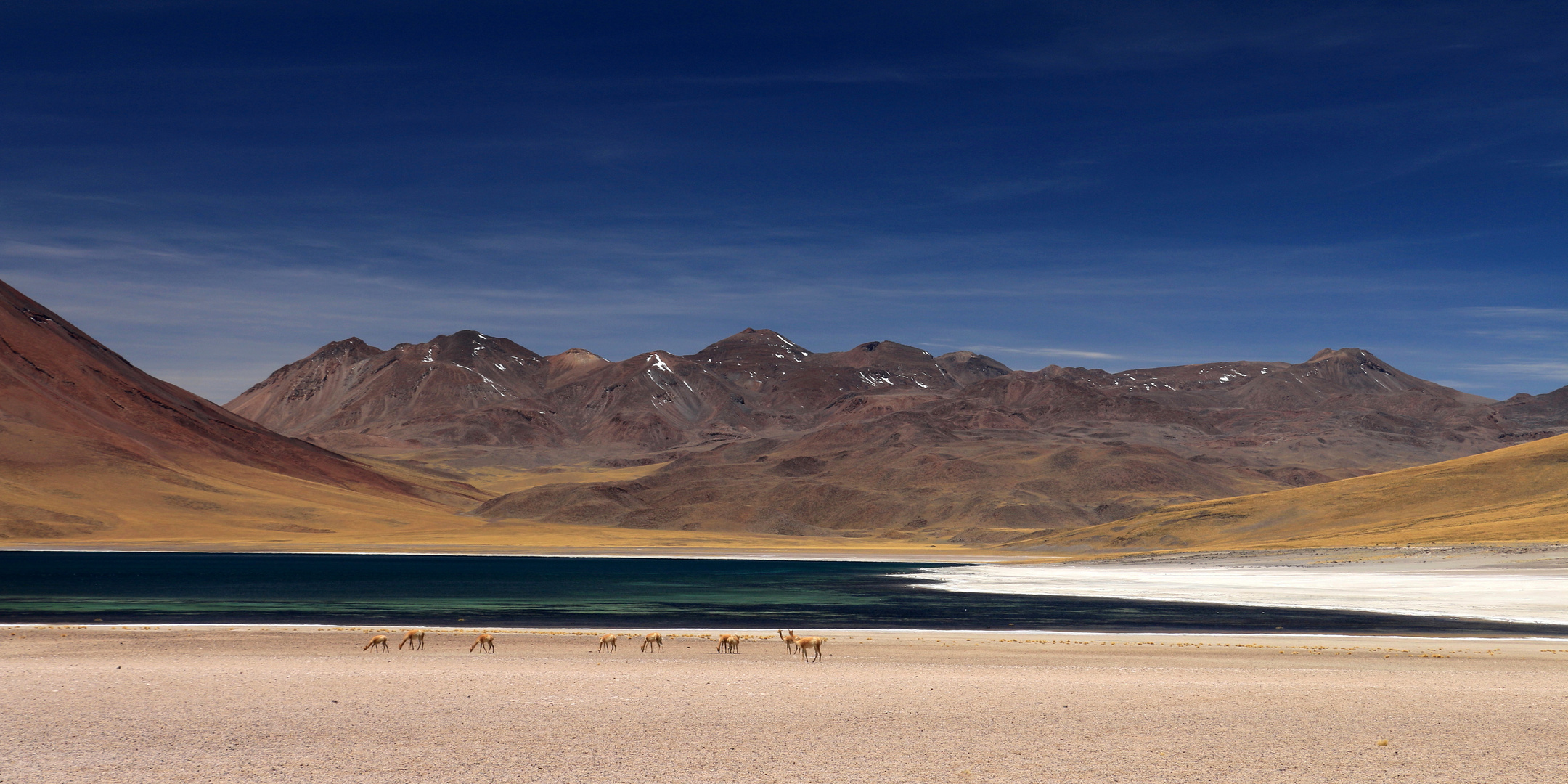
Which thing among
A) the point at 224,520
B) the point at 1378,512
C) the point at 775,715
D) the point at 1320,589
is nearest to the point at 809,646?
the point at 775,715

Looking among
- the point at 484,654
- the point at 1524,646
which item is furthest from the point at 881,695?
the point at 1524,646

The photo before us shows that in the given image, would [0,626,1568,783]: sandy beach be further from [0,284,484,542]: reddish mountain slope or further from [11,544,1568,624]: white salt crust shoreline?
[0,284,484,542]: reddish mountain slope

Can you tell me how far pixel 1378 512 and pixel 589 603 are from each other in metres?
95.0

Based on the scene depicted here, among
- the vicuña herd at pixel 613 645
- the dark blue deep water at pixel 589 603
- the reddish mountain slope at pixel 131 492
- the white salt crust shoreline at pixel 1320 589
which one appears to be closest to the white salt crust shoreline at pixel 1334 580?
the white salt crust shoreline at pixel 1320 589

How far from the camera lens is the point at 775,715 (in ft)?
61.8

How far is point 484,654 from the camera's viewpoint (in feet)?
94.2

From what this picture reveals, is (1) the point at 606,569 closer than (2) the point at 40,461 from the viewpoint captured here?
Yes

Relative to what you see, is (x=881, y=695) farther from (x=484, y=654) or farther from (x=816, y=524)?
(x=816, y=524)

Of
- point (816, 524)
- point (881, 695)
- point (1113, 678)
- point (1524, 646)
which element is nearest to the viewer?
point (881, 695)

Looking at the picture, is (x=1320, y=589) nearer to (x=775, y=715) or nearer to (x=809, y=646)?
(x=809, y=646)

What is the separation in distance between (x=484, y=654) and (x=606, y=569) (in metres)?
68.5

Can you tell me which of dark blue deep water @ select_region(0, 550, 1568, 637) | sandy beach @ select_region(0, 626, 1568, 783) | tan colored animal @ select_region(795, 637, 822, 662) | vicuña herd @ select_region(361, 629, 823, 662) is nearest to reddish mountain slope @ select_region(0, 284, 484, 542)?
dark blue deep water @ select_region(0, 550, 1568, 637)

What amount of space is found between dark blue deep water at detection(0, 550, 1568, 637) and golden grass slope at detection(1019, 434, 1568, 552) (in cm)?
4402

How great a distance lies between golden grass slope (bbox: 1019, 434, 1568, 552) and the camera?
95875mm
